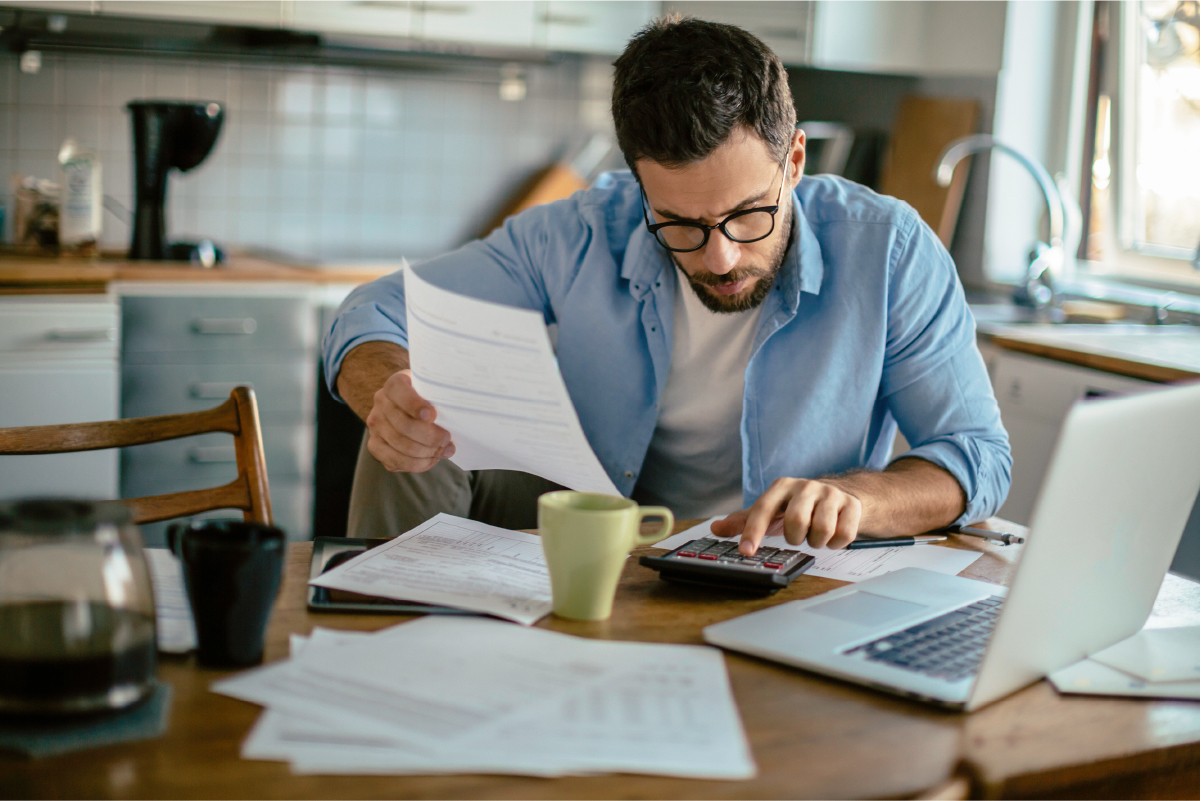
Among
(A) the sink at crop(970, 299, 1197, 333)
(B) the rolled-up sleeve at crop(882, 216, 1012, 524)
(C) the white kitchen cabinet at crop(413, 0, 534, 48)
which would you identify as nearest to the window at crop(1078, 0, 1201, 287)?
(A) the sink at crop(970, 299, 1197, 333)

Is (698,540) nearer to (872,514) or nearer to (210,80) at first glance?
(872,514)

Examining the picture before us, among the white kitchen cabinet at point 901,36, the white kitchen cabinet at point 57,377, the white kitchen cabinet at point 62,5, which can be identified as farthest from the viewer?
the white kitchen cabinet at point 901,36

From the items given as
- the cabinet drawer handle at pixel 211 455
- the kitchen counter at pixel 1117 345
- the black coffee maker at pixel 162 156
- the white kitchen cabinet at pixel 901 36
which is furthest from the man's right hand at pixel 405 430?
the white kitchen cabinet at pixel 901 36

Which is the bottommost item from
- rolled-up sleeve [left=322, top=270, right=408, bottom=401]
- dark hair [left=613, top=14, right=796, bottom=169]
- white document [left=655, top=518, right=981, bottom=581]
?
white document [left=655, top=518, right=981, bottom=581]

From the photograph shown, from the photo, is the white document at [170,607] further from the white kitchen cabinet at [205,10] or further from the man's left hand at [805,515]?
the white kitchen cabinet at [205,10]

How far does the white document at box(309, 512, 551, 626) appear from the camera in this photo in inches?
40.3

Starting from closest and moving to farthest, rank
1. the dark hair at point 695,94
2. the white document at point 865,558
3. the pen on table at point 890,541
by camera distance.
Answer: the white document at point 865,558 < the pen on table at point 890,541 < the dark hair at point 695,94

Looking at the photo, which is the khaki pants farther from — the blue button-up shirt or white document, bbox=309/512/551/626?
white document, bbox=309/512/551/626

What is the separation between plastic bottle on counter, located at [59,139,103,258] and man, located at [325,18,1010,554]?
1.78 metres

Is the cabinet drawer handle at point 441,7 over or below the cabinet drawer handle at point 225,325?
over

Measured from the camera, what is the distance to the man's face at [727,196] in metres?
1.45

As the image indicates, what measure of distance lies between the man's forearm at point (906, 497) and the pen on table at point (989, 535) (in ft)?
0.05

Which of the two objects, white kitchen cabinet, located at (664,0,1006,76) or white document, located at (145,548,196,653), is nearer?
white document, located at (145,548,196,653)

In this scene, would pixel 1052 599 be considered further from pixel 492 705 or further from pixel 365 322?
pixel 365 322
